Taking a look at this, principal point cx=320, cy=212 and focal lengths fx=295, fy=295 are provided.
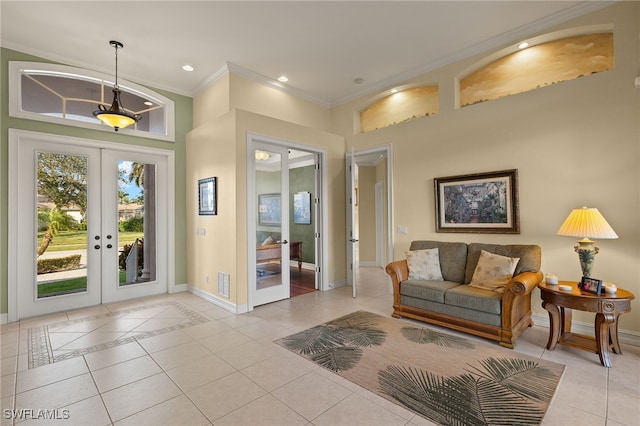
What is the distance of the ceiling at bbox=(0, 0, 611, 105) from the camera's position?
10.8 feet

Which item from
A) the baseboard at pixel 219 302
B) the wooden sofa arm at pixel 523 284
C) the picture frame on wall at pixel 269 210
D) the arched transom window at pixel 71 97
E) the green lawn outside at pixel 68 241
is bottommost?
the baseboard at pixel 219 302

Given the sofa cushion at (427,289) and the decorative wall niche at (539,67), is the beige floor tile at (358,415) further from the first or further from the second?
the decorative wall niche at (539,67)

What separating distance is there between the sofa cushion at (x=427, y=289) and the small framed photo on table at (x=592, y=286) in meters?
1.21

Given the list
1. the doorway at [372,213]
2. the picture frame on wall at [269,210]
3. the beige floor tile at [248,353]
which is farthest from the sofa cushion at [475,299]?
the doorway at [372,213]

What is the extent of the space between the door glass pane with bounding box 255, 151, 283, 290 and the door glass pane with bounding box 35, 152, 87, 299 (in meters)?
2.63

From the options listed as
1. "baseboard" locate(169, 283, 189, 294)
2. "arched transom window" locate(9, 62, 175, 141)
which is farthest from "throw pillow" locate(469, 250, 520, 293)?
"arched transom window" locate(9, 62, 175, 141)

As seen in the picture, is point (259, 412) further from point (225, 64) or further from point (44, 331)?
point (225, 64)

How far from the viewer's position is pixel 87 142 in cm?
445

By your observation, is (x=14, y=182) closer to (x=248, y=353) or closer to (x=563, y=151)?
(x=248, y=353)

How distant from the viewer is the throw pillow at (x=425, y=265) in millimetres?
3975

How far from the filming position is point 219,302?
14.8 ft

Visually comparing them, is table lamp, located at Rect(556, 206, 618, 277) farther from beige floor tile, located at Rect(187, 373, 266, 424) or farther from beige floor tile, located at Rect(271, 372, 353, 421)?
beige floor tile, located at Rect(187, 373, 266, 424)

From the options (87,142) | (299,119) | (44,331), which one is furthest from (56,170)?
(299,119)

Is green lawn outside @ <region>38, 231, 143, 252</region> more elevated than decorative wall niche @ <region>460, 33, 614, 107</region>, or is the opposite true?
decorative wall niche @ <region>460, 33, 614, 107</region>
